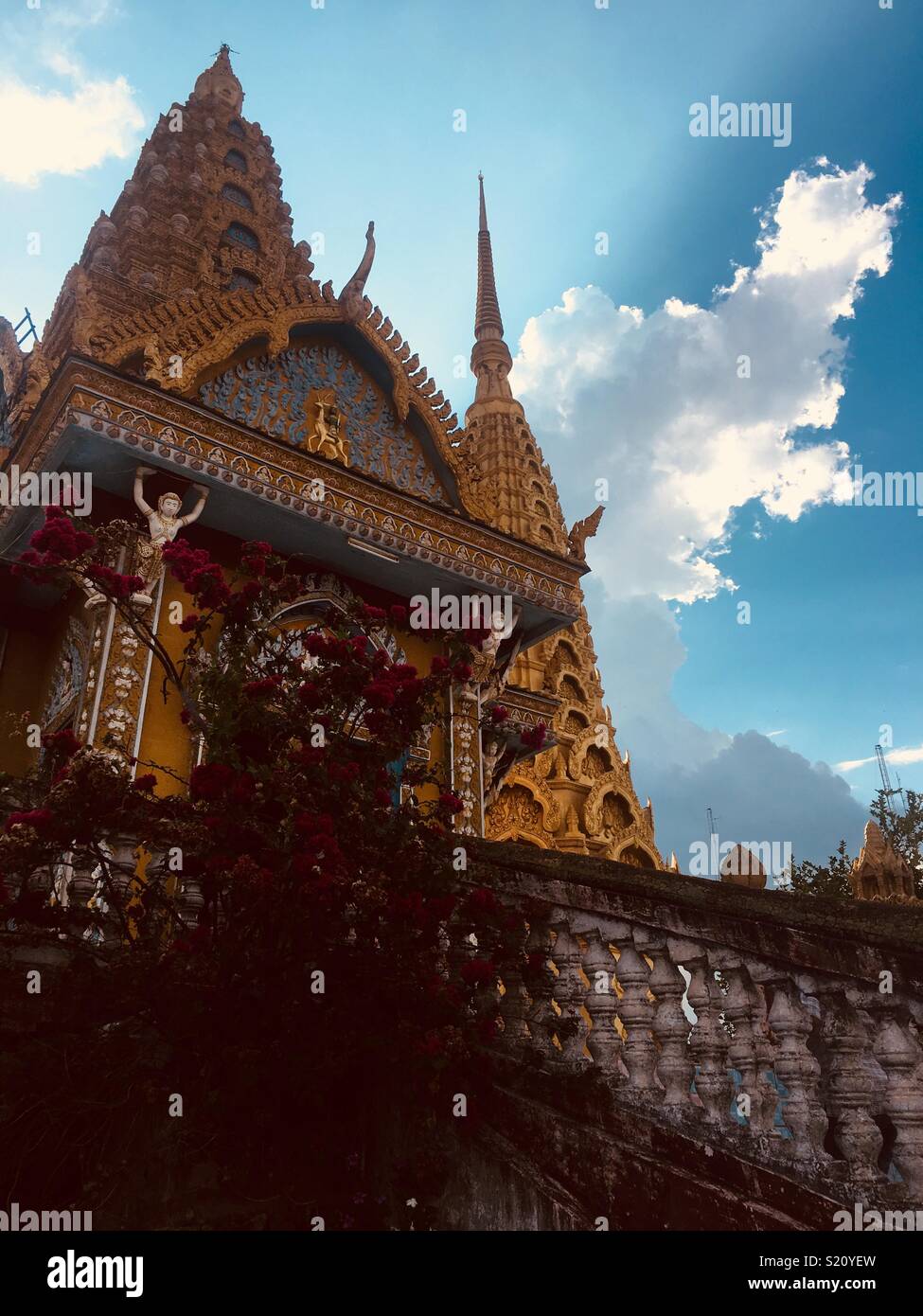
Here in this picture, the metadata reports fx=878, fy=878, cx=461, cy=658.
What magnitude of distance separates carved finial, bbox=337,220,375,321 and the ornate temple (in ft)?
0.09

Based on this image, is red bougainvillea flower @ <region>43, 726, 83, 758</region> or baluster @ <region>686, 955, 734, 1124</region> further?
red bougainvillea flower @ <region>43, 726, 83, 758</region>

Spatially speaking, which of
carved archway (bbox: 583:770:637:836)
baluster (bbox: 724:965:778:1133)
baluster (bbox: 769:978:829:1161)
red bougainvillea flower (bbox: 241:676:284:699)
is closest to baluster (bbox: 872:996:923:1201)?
baluster (bbox: 769:978:829:1161)

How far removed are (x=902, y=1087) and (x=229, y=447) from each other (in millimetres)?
7965

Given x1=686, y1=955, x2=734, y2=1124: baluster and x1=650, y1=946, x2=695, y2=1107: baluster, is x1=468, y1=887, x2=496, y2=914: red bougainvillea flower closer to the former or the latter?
x1=650, y1=946, x2=695, y2=1107: baluster

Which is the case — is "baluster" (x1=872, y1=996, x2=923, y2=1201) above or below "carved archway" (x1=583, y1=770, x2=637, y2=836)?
below

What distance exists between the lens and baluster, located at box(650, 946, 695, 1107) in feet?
12.5

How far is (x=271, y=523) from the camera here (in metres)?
9.67

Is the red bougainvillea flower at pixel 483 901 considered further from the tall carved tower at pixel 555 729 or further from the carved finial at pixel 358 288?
the tall carved tower at pixel 555 729

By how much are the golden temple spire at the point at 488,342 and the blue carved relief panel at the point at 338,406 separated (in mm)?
12626

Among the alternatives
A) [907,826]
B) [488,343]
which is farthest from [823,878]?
[488,343]

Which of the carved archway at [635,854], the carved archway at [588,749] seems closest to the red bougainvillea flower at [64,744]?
the carved archway at [588,749]

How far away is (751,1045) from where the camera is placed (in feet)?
11.9
